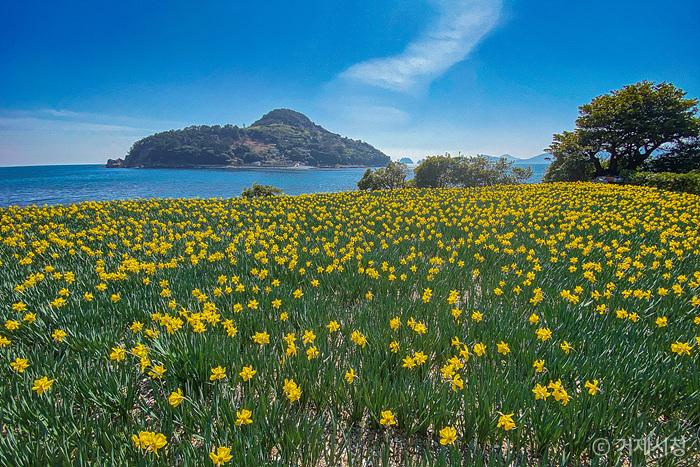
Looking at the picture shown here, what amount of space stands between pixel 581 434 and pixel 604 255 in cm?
484

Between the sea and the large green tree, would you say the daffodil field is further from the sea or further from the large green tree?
the large green tree

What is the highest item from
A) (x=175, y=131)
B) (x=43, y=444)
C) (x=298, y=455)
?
(x=175, y=131)

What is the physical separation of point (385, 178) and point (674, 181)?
24.3m

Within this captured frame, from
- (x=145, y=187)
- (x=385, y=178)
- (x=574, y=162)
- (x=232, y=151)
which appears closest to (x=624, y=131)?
(x=574, y=162)

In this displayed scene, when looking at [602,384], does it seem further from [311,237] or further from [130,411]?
[311,237]

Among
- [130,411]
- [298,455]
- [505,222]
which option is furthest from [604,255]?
[130,411]

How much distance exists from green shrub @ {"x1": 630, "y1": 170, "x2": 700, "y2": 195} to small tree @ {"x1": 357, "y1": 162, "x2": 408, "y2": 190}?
21124 mm

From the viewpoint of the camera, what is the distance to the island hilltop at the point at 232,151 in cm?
14075

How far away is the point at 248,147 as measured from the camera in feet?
497

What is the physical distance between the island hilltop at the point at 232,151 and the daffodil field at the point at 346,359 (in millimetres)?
144430

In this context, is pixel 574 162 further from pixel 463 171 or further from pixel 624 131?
pixel 463 171

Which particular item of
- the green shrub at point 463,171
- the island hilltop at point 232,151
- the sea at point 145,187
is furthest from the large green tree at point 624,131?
the island hilltop at point 232,151

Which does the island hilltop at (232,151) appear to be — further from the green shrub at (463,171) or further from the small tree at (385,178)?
the green shrub at (463,171)

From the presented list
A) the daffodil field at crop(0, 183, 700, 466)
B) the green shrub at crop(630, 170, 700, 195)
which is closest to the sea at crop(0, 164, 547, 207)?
the daffodil field at crop(0, 183, 700, 466)
